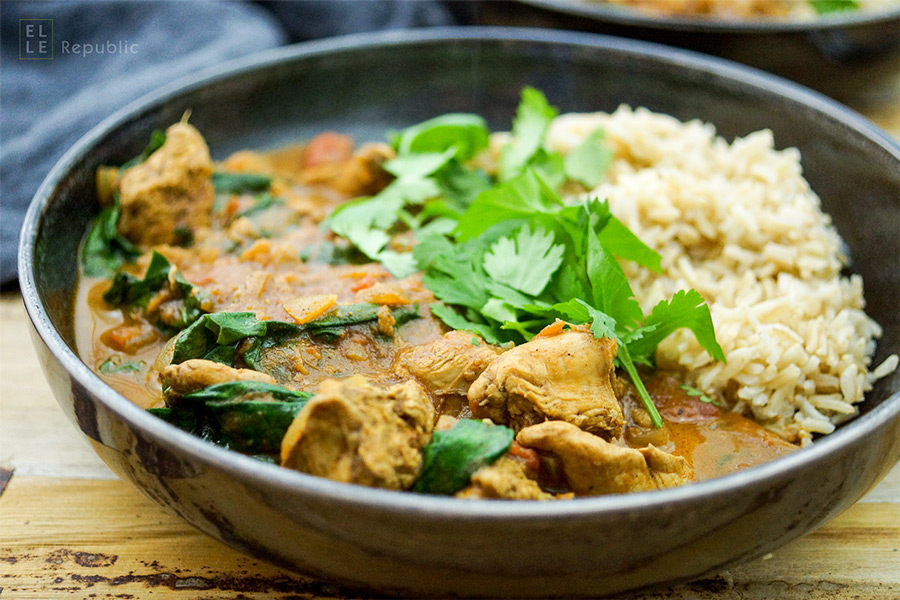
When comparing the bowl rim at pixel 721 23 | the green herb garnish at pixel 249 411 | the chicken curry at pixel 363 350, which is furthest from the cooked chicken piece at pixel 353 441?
the bowl rim at pixel 721 23

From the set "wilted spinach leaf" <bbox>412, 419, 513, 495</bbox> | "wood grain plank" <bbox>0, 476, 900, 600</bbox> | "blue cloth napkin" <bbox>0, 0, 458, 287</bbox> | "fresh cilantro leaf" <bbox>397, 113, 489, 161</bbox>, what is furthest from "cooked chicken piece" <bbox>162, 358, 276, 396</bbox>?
"blue cloth napkin" <bbox>0, 0, 458, 287</bbox>

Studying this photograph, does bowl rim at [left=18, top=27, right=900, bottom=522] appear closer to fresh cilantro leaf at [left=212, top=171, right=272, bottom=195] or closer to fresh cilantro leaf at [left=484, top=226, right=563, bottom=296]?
fresh cilantro leaf at [left=212, top=171, right=272, bottom=195]

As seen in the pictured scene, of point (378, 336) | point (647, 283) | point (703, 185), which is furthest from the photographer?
point (703, 185)

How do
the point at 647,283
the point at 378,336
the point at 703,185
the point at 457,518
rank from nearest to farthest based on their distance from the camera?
1. the point at 457,518
2. the point at 378,336
3. the point at 647,283
4. the point at 703,185

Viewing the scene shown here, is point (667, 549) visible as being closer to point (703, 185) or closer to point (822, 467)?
point (822, 467)

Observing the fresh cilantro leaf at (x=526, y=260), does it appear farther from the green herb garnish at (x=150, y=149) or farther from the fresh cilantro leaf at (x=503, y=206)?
the green herb garnish at (x=150, y=149)

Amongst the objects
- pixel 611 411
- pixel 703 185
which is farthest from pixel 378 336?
pixel 703 185

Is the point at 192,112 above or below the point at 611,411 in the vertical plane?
above
